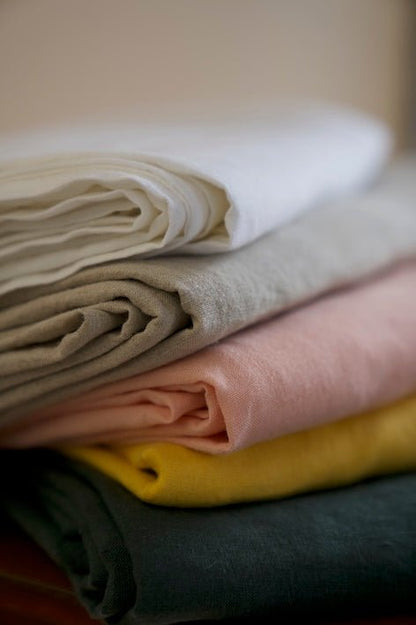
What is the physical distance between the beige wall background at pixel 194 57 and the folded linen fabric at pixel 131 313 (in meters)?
0.37

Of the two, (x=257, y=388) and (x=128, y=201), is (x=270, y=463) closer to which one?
(x=257, y=388)

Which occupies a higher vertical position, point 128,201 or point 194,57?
point 194,57

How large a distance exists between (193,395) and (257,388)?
0.05m

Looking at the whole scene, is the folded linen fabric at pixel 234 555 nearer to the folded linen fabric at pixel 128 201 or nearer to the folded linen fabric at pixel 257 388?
the folded linen fabric at pixel 257 388

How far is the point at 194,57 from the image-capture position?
1.02 metres

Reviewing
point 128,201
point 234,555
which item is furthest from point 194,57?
point 234,555

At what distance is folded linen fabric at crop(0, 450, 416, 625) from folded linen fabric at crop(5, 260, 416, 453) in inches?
1.9

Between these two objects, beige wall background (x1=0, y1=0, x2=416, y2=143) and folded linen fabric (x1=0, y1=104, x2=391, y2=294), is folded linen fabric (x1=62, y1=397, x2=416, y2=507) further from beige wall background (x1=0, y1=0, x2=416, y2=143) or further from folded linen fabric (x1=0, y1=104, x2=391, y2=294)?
beige wall background (x1=0, y1=0, x2=416, y2=143)

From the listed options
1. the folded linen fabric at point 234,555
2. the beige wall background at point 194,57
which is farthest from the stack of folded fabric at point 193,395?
the beige wall background at point 194,57

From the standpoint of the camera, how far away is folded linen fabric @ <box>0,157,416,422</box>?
0.46 meters

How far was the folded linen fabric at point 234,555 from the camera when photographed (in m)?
0.44

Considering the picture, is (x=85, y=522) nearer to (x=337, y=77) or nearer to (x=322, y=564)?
(x=322, y=564)

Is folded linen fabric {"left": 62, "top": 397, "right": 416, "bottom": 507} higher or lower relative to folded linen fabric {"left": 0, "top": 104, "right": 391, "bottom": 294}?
lower

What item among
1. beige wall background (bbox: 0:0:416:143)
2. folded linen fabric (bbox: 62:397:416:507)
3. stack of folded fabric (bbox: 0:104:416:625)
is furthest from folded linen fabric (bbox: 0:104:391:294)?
beige wall background (bbox: 0:0:416:143)
